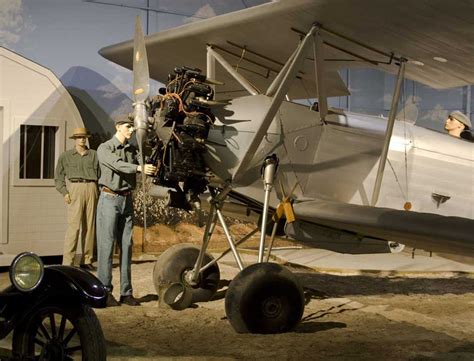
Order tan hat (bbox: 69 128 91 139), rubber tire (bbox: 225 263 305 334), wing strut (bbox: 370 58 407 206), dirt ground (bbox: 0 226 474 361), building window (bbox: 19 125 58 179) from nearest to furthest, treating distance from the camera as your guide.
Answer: dirt ground (bbox: 0 226 474 361) < rubber tire (bbox: 225 263 305 334) < wing strut (bbox: 370 58 407 206) < tan hat (bbox: 69 128 91 139) < building window (bbox: 19 125 58 179)

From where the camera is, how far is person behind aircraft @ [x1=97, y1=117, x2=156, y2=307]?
18.2 feet

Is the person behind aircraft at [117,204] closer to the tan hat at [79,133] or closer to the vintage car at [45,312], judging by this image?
the tan hat at [79,133]

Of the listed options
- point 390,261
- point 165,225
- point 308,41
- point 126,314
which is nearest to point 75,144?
point 165,225

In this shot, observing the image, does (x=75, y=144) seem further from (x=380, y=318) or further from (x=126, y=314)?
(x=380, y=318)

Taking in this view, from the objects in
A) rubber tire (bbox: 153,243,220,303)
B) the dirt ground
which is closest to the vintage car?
the dirt ground

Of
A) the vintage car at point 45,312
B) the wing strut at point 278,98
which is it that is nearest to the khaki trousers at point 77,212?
the wing strut at point 278,98

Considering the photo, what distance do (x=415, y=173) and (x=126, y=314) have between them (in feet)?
9.45


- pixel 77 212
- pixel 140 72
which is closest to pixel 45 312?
pixel 140 72

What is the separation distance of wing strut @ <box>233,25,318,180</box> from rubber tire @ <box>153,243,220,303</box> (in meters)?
1.30

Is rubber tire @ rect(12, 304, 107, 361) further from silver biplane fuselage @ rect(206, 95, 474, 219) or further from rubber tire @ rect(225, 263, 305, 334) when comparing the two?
silver biplane fuselage @ rect(206, 95, 474, 219)

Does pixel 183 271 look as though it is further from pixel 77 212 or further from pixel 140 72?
pixel 77 212

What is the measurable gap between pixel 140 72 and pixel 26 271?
2.47m

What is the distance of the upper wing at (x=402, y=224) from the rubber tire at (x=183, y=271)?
4.07 feet

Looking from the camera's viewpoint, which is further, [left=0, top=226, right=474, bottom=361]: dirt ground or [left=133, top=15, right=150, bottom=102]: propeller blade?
[left=133, top=15, right=150, bottom=102]: propeller blade
